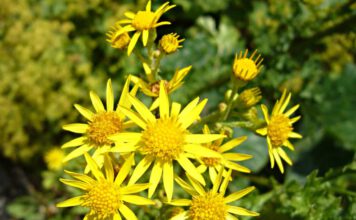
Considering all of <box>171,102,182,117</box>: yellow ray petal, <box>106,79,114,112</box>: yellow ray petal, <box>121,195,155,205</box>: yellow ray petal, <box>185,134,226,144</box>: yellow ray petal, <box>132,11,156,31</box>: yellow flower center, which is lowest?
<box>121,195,155,205</box>: yellow ray petal

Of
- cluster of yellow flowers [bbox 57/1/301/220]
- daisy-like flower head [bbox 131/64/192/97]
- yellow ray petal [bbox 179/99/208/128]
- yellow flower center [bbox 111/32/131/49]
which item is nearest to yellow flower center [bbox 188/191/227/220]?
cluster of yellow flowers [bbox 57/1/301/220]

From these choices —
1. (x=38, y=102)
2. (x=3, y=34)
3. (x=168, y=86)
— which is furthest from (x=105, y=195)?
(x=3, y=34)

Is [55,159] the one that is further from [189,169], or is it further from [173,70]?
[189,169]

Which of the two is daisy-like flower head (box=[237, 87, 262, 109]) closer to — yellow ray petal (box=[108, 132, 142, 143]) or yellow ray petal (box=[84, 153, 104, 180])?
yellow ray petal (box=[108, 132, 142, 143])

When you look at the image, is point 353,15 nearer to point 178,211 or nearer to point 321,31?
point 321,31

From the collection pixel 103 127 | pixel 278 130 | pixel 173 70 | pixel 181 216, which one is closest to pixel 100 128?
pixel 103 127

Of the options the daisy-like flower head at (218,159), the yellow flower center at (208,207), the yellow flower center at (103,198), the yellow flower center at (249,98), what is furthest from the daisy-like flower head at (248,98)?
the yellow flower center at (103,198)
